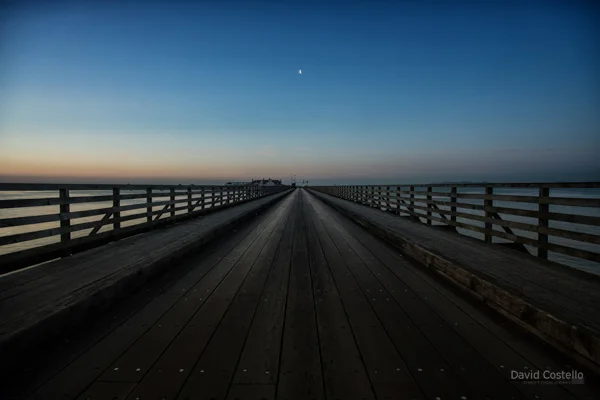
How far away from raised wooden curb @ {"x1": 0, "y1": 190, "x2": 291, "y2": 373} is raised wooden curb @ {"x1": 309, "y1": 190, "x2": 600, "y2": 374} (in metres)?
4.02

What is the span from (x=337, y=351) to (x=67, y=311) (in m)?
2.37

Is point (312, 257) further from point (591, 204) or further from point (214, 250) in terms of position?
point (591, 204)

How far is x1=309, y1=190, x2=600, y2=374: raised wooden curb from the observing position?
2.30m

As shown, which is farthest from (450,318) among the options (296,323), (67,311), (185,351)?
(67,311)

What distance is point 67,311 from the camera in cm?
280

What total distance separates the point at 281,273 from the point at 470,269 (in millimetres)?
2514

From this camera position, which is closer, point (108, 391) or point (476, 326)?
point (108, 391)

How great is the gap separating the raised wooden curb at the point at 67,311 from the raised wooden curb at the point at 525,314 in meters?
4.02

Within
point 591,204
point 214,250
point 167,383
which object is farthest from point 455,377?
point 214,250

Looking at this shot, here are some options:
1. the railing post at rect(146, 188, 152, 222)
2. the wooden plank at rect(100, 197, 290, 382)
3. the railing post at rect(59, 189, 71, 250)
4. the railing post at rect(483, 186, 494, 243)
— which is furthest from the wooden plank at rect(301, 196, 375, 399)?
the railing post at rect(146, 188, 152, 222)

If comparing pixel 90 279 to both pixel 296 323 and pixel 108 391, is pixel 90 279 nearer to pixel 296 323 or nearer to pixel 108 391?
pixel 108 391

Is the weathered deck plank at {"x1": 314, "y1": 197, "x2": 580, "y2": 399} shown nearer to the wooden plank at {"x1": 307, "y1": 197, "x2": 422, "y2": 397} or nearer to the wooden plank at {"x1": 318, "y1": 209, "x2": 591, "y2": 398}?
the wooden plank at {"x1": 318, "y1": 209, "x2": 591, "y2": 398}

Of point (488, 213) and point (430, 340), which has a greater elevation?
point (488, 213)

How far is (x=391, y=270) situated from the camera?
486 cm
